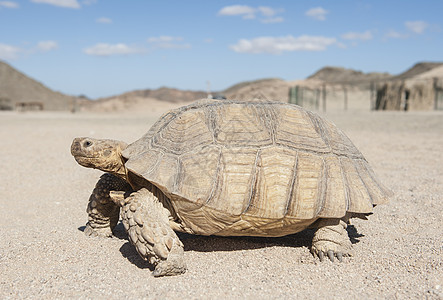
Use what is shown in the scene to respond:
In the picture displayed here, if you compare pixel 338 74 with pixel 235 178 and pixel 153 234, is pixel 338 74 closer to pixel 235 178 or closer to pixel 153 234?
pixel 235 178

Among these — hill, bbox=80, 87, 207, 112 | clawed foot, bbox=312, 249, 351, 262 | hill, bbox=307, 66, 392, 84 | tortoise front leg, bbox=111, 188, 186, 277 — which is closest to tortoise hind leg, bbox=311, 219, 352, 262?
clawed foot, bbox=312, 249, 351, 262

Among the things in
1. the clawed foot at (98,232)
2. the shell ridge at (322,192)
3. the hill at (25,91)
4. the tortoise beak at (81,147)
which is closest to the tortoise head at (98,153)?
the tortoise beak at (81,147)

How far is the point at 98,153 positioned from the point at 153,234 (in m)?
0.89

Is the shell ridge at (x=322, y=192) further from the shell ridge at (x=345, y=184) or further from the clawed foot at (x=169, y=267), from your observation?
the clawed foot at (x=169, y=267)

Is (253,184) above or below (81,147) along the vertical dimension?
below

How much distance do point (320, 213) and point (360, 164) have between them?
0.72 meters

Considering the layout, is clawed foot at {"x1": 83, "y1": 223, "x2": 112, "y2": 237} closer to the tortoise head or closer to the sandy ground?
the sandy ground

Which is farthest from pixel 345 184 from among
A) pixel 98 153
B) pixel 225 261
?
pixel 98 153

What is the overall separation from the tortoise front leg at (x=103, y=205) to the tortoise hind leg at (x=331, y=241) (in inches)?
72.9

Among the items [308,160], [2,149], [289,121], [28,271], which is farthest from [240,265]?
[2,149]

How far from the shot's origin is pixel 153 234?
3080 millimetres

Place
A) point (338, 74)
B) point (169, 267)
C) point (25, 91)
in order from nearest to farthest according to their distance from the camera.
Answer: point (169, 267)
point (25, 91)
point (338, 74)

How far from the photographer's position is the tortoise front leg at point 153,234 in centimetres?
301

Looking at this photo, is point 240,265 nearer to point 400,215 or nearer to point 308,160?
point 308,160
